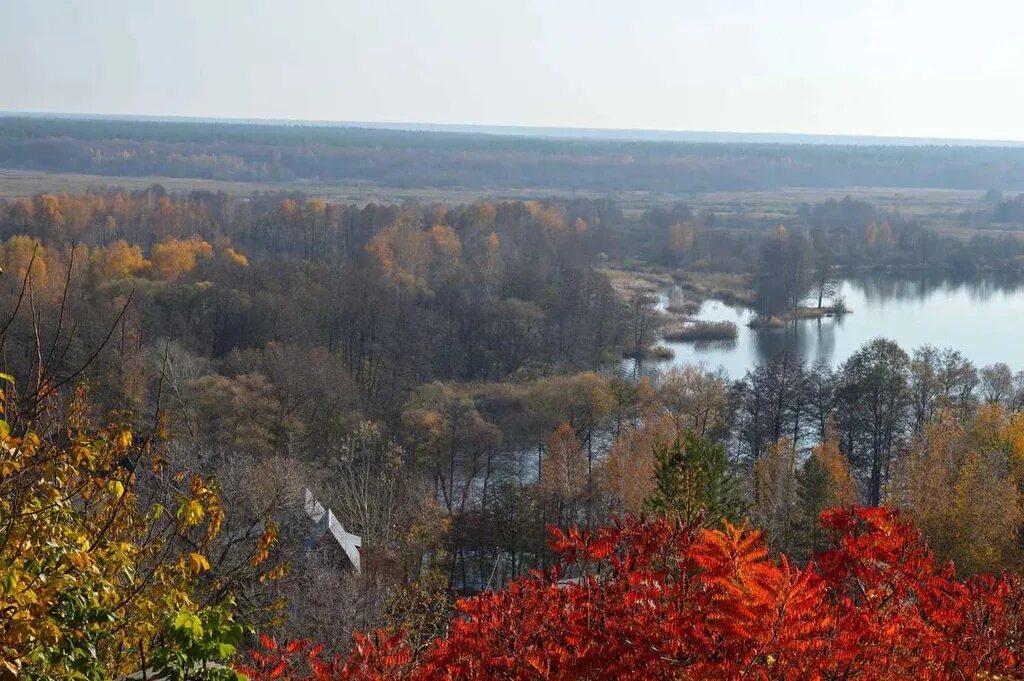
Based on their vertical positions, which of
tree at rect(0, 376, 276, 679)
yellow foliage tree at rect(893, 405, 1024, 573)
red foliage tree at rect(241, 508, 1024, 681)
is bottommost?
yellow foliage tree at rect(893, 405, 1024, 573)

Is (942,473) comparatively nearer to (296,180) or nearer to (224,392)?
(224,392)

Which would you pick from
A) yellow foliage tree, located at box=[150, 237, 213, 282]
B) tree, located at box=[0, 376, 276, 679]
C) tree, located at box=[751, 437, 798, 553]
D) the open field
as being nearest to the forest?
tree, located at box=[0, 376, 276, 679]

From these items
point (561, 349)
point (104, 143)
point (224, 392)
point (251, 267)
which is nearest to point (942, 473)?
point (224, 392)

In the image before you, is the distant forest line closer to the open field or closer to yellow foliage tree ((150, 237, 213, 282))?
the open field

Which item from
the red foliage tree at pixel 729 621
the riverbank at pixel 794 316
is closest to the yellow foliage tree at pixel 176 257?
the riverbank at pixel 794 316

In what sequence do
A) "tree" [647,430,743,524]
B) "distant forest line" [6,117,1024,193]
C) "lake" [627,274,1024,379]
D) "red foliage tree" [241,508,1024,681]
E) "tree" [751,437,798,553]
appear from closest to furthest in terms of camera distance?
"red foliage tree" [241,508,1024,681] → "tree" [647,430,743,524] → "tree" [751,437,798,553] → "lake" [627,274,1024,379] → "distant forest line" [6,117,1024,193]

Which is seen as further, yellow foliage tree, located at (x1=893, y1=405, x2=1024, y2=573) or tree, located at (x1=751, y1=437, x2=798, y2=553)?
tree, located at (x1=751, y1=437, x2=798, y2=553)
